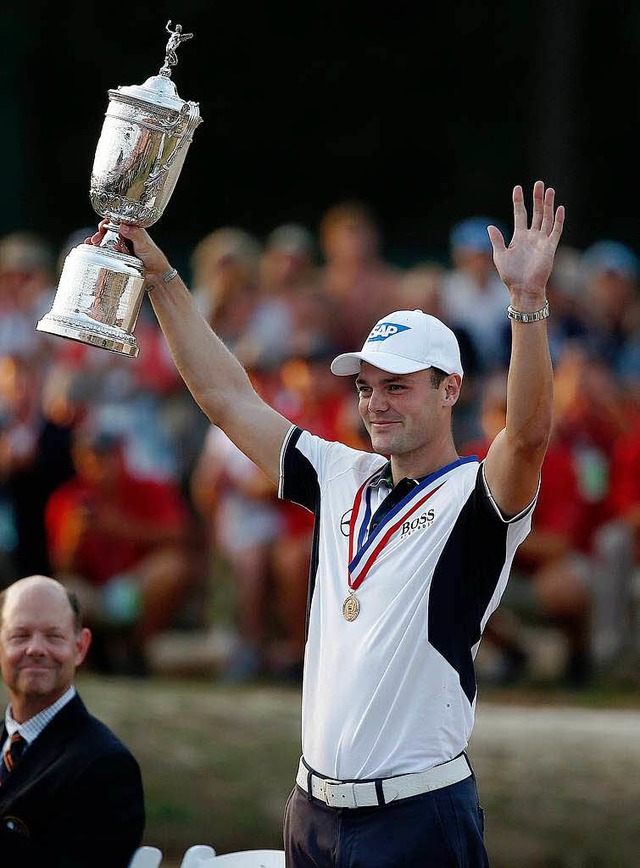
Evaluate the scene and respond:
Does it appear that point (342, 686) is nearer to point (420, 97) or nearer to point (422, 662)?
point (422, 662)

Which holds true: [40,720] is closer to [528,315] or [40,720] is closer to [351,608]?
[351,608]

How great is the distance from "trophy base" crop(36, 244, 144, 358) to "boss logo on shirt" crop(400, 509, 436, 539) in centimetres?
82

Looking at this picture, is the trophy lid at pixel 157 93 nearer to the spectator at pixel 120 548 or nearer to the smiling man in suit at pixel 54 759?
the smiling man in suit at pixel 54 759

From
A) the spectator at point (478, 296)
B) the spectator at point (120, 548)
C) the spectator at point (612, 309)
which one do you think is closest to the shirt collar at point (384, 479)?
the spectator at point (120, 548)

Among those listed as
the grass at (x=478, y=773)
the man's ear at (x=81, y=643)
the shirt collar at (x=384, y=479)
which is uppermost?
the shirt collar at (x=384, y=479)

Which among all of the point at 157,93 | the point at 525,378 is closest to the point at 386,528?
the point at 525,378

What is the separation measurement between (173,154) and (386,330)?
2.37ft

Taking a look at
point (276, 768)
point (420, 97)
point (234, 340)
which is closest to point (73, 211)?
point (420, 97)

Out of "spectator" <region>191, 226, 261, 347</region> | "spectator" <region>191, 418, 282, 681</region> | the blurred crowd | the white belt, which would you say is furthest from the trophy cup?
"spectator" <region>191, 226, 261, 347</region>

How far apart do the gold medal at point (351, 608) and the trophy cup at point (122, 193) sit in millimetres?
833

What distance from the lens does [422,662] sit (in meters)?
3.93

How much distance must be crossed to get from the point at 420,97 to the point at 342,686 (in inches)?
579

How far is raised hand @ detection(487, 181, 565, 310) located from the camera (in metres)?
3.84

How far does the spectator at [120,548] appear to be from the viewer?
28.9 feet
